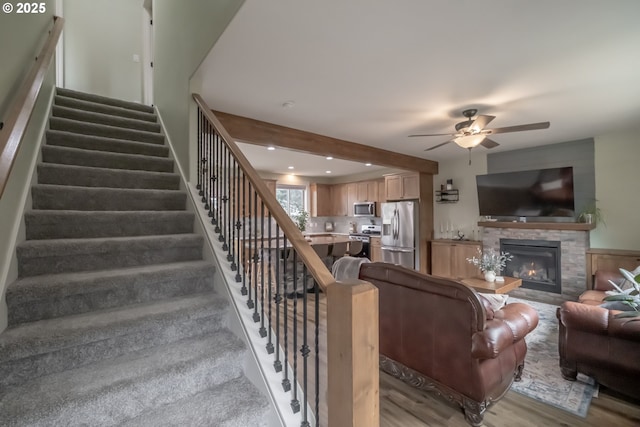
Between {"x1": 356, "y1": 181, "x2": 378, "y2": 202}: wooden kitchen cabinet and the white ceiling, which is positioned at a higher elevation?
the white ceiling

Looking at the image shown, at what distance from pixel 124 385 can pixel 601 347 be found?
322 centimetres

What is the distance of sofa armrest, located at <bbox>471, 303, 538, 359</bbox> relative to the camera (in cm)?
189

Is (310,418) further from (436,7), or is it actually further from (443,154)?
(443,154)

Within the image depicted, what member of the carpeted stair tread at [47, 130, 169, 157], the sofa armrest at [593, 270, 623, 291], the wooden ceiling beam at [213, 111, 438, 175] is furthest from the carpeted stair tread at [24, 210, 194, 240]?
the sofa armrest at [593, 270, 623, 291]

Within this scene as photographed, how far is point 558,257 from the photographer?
4.64 meters

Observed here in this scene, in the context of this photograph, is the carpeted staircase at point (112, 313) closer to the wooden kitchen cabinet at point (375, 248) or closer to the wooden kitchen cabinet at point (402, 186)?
the wooden kitchen cabinet at point (402, 186)

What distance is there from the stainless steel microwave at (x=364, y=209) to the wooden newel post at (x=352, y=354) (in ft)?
21.6

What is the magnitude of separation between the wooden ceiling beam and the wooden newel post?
2.91 m

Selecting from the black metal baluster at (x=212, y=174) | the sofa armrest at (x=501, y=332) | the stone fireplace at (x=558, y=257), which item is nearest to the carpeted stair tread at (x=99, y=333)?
the black metal baluster at (x=212, y=174)

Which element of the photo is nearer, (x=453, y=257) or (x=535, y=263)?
(x=535, y=263)

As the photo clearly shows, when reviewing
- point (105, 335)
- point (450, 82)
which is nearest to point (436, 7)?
point (450, 82)

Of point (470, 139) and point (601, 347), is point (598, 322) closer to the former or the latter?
point (601, 347)

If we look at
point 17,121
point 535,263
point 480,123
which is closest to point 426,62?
point 480,123

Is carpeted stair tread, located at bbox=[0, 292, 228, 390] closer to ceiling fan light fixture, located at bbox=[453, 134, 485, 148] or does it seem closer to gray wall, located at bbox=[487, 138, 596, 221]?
ceiling fan light fixture, located at bbox=[453, 134, 485, 148]
